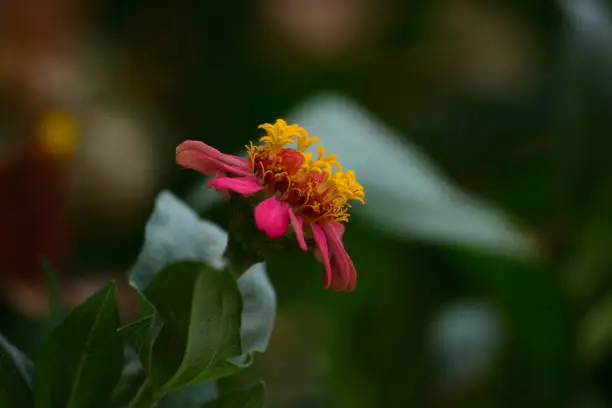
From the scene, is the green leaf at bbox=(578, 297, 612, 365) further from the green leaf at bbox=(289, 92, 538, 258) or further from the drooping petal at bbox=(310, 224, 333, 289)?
the drooping petal at bbox=(310, 224, 333, 289)

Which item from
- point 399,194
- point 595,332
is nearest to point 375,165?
point 399,194

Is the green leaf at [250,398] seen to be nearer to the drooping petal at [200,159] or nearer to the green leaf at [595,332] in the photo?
the drooping petal at [200,159]

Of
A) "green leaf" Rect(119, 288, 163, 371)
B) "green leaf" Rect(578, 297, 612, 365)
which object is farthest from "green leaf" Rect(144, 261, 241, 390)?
"green leaf" Rect(578, 297, 612, 365)

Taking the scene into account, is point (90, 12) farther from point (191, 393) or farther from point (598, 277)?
point (191, 393)

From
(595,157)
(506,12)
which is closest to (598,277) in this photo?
(595,157)

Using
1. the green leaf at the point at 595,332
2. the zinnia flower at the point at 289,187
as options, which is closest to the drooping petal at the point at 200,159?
the zinnia flower at the point at 289,187

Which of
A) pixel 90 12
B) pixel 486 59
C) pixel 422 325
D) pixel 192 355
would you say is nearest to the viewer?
pixel 192 355

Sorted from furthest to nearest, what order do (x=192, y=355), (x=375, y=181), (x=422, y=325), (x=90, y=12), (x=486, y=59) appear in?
(x=486, y=59) < (x=90, y=12) < (x=422, y=325) < (x=375, y=181) < (x=192, y=355)
